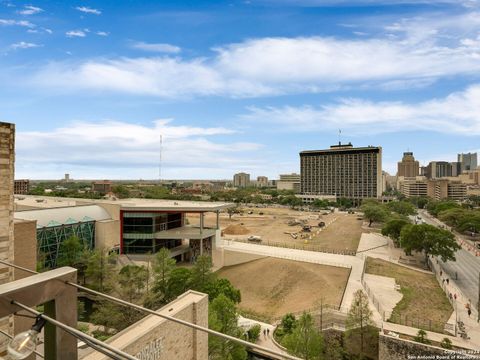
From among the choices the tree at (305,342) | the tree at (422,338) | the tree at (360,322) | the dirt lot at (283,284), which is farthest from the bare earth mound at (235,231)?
the tree at (305,342)

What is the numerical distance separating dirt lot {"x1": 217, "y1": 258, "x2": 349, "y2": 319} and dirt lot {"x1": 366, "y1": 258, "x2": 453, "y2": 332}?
5335mm

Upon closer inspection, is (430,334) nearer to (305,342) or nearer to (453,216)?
(305,342)

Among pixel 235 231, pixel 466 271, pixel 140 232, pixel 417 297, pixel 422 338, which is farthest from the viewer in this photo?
pixel 235 231

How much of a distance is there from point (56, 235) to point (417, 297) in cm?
4123

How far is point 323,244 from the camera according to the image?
191 feet

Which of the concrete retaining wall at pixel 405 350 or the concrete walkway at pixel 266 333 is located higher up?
the concrete retaining wall at pixel 405 350

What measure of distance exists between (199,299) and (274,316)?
656 inches

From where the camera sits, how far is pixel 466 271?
144ft

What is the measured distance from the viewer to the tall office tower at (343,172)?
14950 centimetres

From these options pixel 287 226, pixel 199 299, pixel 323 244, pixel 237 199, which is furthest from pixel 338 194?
pixel 199 299

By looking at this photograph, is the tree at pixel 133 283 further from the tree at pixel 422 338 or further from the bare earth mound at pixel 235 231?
the bare earth mound at pixel 235 231

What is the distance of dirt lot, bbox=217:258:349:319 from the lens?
103 feet

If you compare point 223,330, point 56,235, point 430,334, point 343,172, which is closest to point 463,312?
point 430,334

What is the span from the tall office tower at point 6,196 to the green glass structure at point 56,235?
93.0 feet
